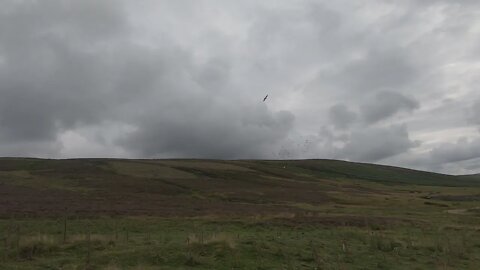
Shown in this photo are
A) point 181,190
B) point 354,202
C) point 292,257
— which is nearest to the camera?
point 292,257

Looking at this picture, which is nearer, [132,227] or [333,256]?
[333,256]

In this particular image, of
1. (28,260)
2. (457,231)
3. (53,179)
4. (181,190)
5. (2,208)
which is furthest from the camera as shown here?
(53,179)

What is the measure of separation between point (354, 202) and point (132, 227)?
196 ft

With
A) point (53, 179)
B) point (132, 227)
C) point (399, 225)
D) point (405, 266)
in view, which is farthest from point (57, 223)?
point (53, 179)

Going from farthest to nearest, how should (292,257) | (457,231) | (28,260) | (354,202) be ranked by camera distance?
(354,202)
(457,231)
(292,257)
(28,260)

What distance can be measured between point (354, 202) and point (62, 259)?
7312 cm

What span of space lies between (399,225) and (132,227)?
79.0 ft

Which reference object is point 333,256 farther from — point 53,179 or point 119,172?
point 119,172

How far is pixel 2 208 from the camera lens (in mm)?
45938

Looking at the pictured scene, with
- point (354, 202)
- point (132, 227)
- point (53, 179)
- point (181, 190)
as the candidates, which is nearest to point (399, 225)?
point (132, 227)

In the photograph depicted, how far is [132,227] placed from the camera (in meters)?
34.2

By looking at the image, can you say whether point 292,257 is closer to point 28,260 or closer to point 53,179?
point 28,260

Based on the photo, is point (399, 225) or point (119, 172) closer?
point (399, 225)

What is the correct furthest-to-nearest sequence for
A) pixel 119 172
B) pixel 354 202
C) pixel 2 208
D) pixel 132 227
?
pixel 119 172 < pixel 354 202 < pixel 2 208 < pixel 132 227
